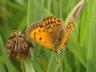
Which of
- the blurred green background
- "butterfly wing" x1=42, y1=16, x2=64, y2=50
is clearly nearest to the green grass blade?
the blurred green background

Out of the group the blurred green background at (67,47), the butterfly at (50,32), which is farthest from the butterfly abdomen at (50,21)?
the blurred green background at (67,47)

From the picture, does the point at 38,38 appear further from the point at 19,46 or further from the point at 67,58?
the point at 67,58

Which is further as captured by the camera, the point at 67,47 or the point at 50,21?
the point at 67,47

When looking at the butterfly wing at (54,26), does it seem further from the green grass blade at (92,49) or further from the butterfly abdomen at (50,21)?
the green grass blade at (92,49)

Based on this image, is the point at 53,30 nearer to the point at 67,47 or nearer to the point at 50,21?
the point at 50,21

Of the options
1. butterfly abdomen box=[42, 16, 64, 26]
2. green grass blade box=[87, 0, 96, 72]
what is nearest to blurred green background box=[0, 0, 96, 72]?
green grass blade box=[87, 0, 96, 72]

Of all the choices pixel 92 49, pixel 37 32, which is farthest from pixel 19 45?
pixel 92 49

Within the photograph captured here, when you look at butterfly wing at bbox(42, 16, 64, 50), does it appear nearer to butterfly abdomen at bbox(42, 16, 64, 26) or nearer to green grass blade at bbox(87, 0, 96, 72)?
butterfly abdomen at bbox(42, 16, 64, 26)

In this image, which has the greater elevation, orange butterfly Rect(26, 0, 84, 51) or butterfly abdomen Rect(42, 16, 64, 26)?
butterfly abdomen Rect(42, 16, 64, 26)

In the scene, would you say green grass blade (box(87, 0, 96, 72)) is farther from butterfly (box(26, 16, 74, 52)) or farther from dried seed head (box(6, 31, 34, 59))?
dried seed head (box(6, 31, 34, 59))
